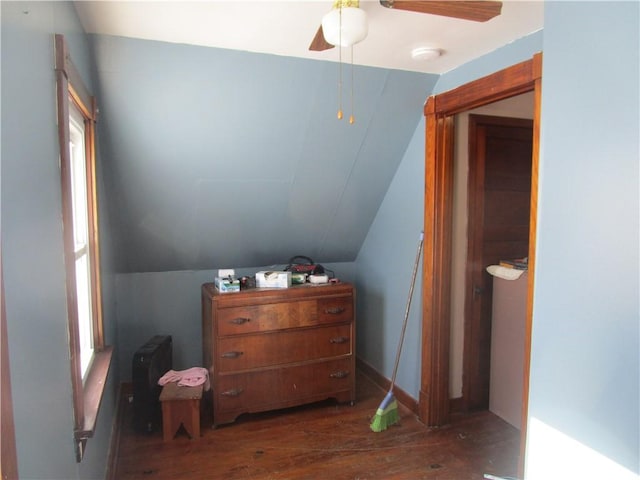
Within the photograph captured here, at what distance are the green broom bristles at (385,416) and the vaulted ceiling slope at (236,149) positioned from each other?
1.35m

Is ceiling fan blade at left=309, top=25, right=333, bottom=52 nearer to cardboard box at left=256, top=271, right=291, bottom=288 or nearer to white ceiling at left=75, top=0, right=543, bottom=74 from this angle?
white ceiling at left=75, top=0, right=543, bottom=74

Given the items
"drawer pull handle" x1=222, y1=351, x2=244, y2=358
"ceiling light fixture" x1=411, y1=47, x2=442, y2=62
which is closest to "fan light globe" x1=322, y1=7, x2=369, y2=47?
"ceiling light fixture" x1=411, y1=47, x2=442, y2=62

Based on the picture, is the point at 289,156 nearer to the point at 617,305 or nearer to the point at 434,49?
the point at 434,49

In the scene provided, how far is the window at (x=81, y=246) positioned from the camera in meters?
1.35

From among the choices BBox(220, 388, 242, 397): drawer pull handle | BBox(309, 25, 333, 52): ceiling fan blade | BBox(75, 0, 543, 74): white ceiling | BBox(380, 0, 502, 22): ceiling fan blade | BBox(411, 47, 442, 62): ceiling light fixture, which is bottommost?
BBox(220, 388, 242, 397): drawer pull handle

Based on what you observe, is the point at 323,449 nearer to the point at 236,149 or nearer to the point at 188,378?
the point at 188,378

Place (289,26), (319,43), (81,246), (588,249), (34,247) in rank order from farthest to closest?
(81,246) → (289,26) → (319,43) → (588,249) → (34,247)

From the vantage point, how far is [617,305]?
109cm

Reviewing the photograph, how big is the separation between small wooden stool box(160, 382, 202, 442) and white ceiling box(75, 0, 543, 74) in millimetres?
1976

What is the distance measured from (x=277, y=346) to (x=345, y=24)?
81.8 inches

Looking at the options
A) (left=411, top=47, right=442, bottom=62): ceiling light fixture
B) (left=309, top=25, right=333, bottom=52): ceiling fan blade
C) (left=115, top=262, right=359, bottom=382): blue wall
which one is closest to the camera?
(left=309, top=25, right=333, bottom=52): ceiling fan blade

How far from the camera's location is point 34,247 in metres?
1.04

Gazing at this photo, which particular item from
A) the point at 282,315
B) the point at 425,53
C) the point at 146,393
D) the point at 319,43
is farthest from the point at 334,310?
the point at 319,43

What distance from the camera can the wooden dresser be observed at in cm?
281
